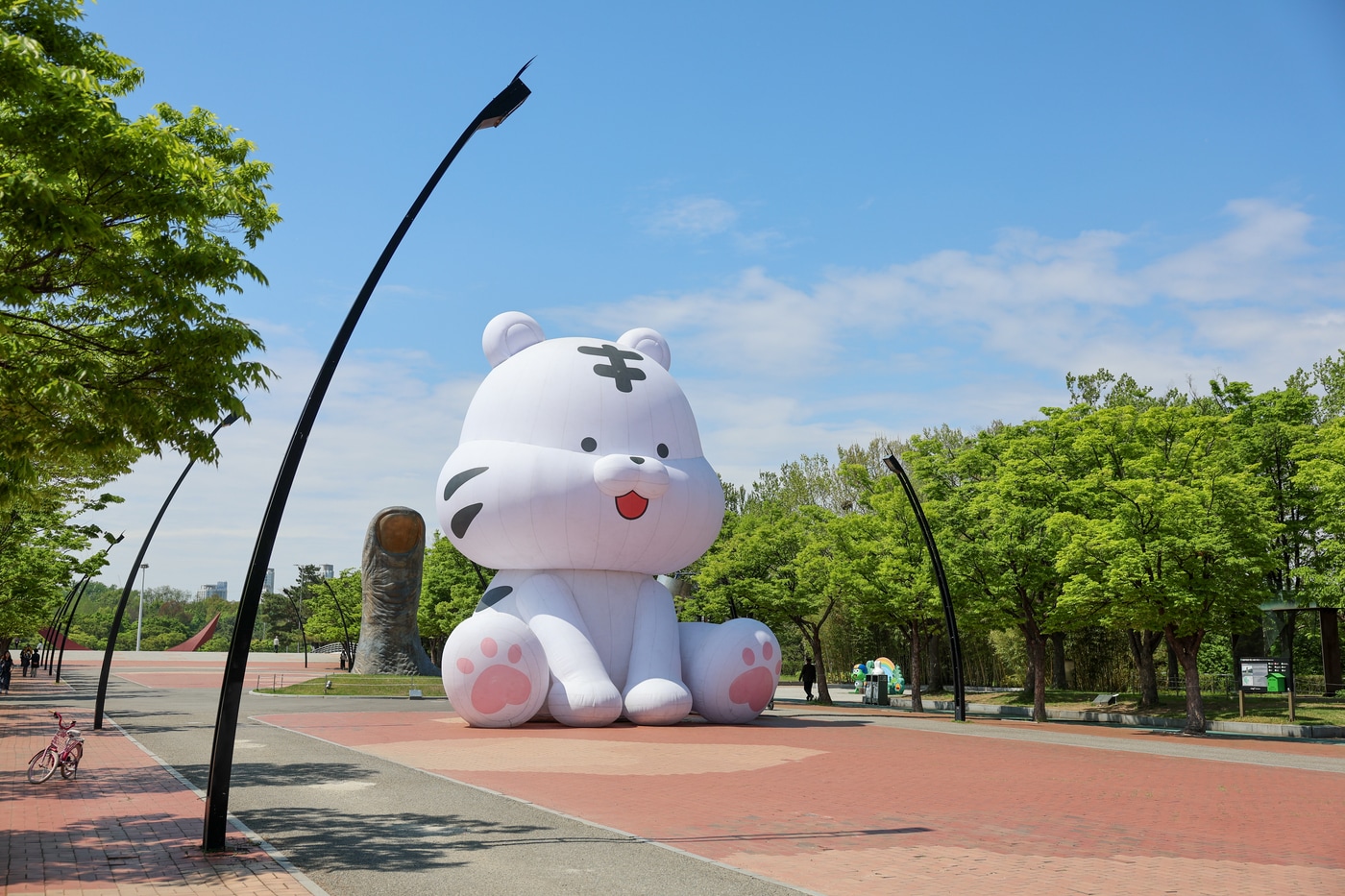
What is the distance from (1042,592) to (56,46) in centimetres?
2756

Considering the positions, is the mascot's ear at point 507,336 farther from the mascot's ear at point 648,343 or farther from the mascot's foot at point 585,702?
the mascot's foot at point 585,702

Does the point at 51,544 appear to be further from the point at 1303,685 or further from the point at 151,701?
the point at 1303,685

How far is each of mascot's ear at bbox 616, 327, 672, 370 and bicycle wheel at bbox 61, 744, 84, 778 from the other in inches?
539

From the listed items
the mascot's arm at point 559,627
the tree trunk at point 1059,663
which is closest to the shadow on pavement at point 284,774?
the mascot's arm at point 559,627

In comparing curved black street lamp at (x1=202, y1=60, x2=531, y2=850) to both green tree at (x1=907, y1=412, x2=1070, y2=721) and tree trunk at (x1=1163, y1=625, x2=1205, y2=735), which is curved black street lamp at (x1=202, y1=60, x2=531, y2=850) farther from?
tree trunk at (x1=1163, y1=625, x2=1205, y2=735)

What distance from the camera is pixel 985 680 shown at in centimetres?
5097

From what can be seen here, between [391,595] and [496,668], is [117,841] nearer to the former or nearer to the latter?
[496,668]

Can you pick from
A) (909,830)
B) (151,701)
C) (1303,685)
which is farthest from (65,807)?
(1303,685)

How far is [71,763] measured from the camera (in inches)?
531

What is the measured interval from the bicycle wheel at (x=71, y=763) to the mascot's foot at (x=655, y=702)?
9.89m

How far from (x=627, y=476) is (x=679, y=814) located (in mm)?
9975

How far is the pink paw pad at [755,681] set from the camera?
2166 centimetres

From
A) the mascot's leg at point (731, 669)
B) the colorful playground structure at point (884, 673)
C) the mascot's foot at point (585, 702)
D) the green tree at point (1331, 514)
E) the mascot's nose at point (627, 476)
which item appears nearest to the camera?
the mascot's foot at point (585, 702)

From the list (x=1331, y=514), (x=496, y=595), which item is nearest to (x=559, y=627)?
(x=496, y=595)
